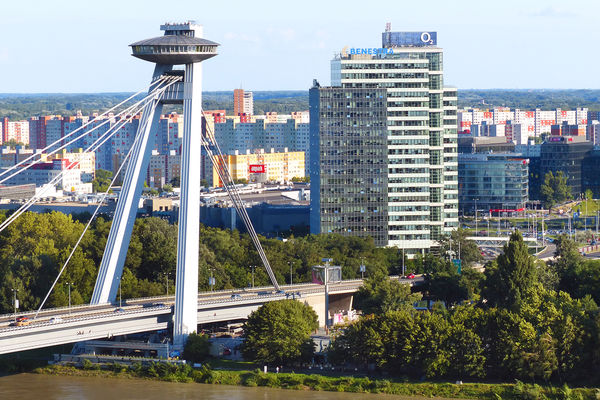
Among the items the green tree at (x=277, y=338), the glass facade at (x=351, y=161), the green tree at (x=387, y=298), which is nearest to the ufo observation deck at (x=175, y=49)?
the green tree at (x=277, y=338)

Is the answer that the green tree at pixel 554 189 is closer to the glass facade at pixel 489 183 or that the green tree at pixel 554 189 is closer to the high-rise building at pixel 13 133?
the glass facade at pixel 489 183

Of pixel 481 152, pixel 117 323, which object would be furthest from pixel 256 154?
pixel 117 323

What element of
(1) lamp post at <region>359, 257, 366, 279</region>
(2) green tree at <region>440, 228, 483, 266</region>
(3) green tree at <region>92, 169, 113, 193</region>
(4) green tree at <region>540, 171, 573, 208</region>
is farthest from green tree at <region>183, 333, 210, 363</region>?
(3) green tree at <region>92, 169, 113, 193</region>

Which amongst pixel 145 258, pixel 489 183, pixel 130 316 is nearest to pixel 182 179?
pixel 130 316

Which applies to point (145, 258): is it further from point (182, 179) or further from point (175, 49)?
point (175, 49)

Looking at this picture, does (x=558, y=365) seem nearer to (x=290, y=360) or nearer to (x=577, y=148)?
(x=290, y=360)

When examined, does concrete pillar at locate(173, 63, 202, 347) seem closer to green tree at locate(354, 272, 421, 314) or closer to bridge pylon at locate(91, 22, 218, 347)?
bridge pylon at locate(91, 22, 218, 347)
